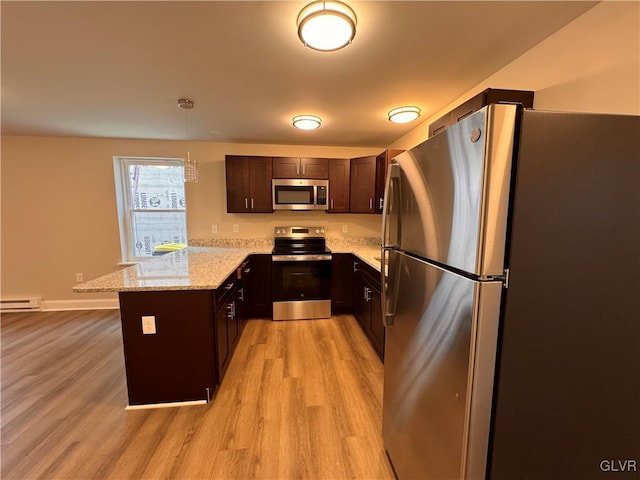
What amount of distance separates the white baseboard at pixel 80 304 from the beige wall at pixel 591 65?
4871 millimetres

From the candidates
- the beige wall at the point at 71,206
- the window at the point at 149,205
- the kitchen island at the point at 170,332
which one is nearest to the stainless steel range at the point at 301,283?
the beige wall at the point at 71,206

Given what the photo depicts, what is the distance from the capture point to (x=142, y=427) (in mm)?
1762

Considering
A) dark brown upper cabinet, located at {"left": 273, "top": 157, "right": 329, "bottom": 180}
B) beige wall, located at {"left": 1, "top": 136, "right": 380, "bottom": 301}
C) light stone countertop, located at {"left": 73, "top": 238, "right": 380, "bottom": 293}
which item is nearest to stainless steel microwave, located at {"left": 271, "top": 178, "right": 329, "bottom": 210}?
dark brown upper cabinet, located at {"left": 273, "top": 157, "right": 329, "bottom": 180}

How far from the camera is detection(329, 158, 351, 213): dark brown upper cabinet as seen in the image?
3674 mm

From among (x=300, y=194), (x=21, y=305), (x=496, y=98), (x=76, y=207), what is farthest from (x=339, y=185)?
(x=21, y=305)

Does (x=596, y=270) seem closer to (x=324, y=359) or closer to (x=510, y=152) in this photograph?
(x=510, y=152)

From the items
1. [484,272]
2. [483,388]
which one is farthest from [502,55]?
[483,388]

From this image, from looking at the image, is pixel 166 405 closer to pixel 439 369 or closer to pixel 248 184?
pixel 439 369

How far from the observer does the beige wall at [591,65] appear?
1169mm

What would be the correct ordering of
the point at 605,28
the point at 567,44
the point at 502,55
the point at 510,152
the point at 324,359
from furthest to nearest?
1. the point at 324,359
2. the point at 502,55
3. the point at 567,44
4. the point at 605,28
5. the point at 510,152

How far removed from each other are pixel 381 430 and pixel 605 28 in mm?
2441

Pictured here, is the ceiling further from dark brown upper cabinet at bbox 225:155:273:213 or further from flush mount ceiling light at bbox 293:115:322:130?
dark brown upper cabinet at bbox 225:155:273:213

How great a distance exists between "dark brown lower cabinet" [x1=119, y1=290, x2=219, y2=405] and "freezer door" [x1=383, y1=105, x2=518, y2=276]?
5.08 ft

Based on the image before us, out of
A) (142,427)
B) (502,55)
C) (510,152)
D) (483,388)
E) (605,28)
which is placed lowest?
(142,427)
